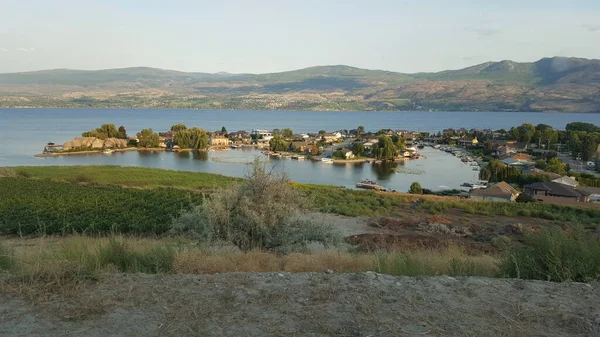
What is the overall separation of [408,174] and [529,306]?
49.6 meters

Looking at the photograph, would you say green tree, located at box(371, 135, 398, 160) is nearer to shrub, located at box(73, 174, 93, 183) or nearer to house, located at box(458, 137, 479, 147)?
house, located at box(458, 137, 479, 147)

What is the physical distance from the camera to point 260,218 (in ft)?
31.4

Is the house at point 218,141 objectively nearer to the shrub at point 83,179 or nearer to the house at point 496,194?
the shrub at point 83,179

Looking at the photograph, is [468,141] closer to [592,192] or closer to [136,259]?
[592,192]

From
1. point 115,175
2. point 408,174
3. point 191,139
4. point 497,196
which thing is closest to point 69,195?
point 115,175

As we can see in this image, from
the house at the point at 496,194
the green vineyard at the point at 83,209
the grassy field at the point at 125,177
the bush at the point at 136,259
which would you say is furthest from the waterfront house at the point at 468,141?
the bush at the point at 136,259

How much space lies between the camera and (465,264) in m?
6.00

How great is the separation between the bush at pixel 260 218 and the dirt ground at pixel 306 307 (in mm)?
4505

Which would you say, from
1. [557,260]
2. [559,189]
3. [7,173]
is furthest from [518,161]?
[557,260]

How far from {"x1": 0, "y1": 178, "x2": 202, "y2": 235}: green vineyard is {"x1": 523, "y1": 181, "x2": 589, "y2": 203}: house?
25176 mm

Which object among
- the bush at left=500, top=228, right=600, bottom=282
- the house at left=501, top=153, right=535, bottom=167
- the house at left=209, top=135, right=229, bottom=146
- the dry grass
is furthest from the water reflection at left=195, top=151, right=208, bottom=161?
the bush at left=500, top=228, right=600, bottom=282

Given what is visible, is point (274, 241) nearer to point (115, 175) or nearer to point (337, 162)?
point (115, 175)

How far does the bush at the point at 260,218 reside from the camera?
9578 mm

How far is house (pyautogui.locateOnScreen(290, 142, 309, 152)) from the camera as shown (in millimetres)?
73887
